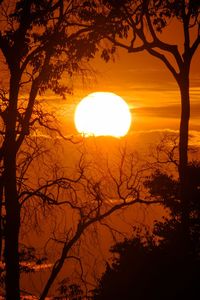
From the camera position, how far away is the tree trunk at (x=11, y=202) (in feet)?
36.6

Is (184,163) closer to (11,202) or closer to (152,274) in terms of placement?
(152,274)

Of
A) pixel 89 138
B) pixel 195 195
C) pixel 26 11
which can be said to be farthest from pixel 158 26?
pixel 195 195

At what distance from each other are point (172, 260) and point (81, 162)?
13.6 feet

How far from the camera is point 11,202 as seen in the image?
11.2m

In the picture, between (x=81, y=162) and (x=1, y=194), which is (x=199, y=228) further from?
(x=1, y=194)

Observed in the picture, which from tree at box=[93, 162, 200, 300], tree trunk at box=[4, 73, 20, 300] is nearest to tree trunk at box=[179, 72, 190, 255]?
tree at box=[93, 162, 200, 300]

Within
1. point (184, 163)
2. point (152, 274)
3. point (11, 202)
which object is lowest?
point (152, 274)

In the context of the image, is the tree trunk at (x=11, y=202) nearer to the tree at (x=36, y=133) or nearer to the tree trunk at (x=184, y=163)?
the tree at (x=36, y=133)

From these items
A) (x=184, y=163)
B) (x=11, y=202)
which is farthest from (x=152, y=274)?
(x=11, y=202)

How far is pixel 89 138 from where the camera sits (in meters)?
13.5

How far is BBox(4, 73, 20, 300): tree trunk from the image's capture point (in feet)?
36.6

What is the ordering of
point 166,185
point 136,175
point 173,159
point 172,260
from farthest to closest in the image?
point 166,185 → point 173,159 → point 172,260 → point 136,175

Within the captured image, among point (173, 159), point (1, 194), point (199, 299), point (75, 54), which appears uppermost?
point (75, 54)

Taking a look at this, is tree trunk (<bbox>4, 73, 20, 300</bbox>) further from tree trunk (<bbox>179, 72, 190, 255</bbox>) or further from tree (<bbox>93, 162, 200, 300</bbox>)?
tree trunk (<bbox>179, 72, 190, 255</bbox>)
